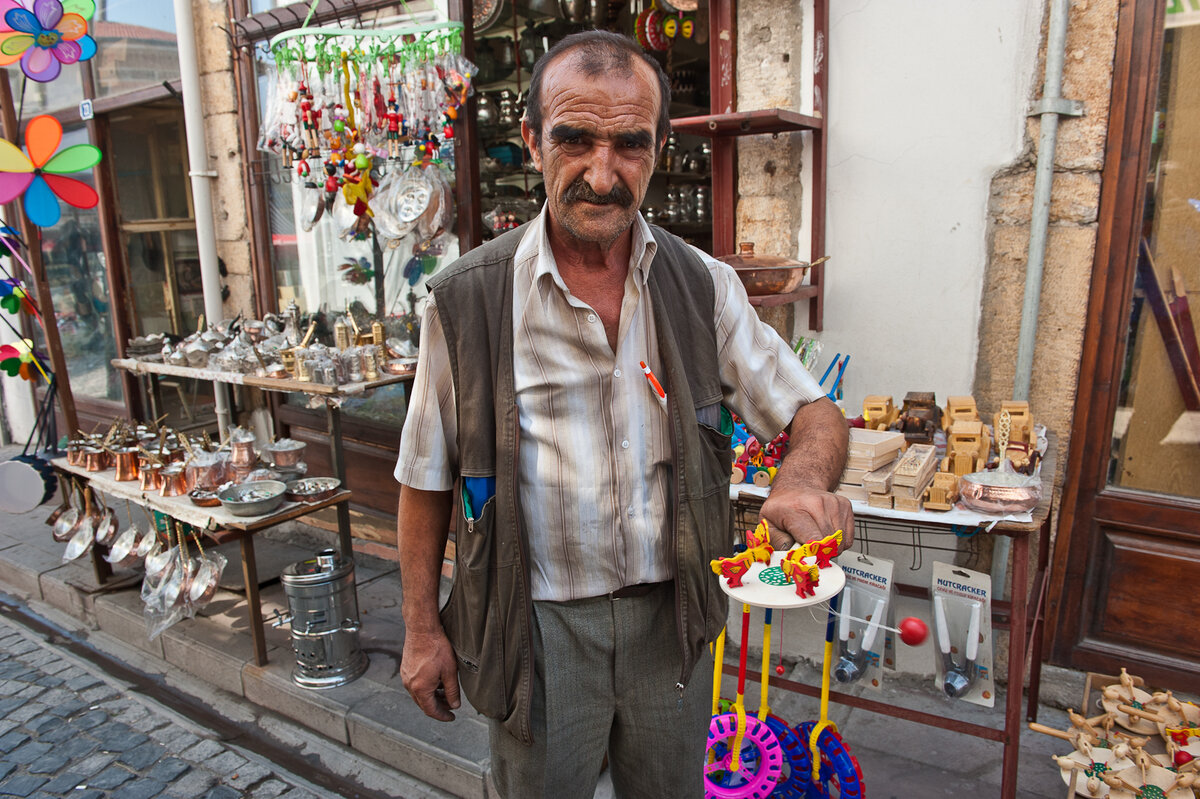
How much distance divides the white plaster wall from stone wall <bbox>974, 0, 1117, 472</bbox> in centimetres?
6

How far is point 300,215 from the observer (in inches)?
185

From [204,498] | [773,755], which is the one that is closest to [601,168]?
[773,755]

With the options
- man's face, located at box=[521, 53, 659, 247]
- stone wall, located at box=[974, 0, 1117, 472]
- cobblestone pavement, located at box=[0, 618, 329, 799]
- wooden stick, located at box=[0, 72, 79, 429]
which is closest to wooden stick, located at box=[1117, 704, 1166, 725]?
stone wall, located at box=[974, 0, 1117, 472]

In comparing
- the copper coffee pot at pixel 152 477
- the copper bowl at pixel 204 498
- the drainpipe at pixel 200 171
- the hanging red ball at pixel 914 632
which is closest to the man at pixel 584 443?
the hanging red ball at pixel 914 632

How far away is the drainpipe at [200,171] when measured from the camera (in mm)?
4633

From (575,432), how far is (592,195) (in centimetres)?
47

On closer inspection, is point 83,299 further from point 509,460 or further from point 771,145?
point 509,460

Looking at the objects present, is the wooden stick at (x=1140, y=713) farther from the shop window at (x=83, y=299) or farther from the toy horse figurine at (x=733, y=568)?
the shop window at (x=83, y=299)

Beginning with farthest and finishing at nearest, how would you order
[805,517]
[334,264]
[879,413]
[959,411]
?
1. [334,264]
2. [879,413]
3. [959,411]
4. [805,517]

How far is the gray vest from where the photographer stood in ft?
4.98

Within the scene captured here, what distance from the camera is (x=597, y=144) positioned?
4.78ft

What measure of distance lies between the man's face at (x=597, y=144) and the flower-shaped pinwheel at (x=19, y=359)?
13.7 ft

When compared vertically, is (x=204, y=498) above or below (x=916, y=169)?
below

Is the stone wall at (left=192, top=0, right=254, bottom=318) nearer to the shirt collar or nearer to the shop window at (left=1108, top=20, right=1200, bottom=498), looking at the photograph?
the shirt collar
